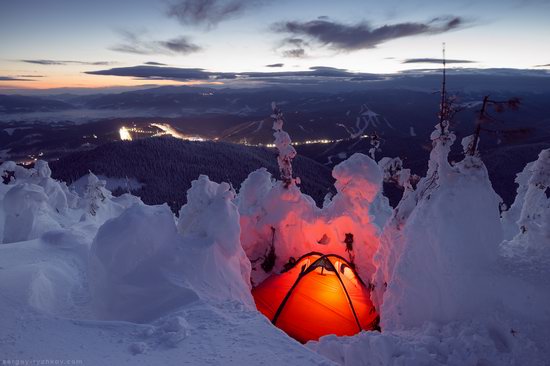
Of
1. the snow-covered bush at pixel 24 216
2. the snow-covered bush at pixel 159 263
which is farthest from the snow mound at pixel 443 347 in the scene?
the snow-covered bush at pixel 24 216

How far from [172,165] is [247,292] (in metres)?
87.2

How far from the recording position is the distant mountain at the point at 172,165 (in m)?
81.4

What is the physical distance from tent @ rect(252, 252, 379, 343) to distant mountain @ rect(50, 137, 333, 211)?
63.5m

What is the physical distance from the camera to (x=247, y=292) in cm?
793

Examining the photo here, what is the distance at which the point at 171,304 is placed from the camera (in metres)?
5.98

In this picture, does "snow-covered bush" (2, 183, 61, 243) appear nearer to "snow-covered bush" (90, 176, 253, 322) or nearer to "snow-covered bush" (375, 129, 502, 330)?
"snow-covered bush" (90, 176, 253, 322)

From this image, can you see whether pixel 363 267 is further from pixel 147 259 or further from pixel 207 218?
pixel 147 259

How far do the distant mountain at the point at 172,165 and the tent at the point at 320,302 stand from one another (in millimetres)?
63532

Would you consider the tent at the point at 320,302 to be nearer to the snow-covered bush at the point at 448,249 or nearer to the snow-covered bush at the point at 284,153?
the snow-covered bush at the point at 448,249

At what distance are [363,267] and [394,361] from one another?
577 centimetres

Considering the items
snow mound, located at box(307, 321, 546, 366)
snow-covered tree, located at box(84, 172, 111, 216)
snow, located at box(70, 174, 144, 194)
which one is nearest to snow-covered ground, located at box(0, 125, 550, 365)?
snow mound, located at box(307, 321, 546, 366)

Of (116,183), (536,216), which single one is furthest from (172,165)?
(536,216)

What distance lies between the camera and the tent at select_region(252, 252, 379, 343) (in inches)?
362

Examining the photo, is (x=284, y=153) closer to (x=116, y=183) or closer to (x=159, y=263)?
(x=159, y=263)
